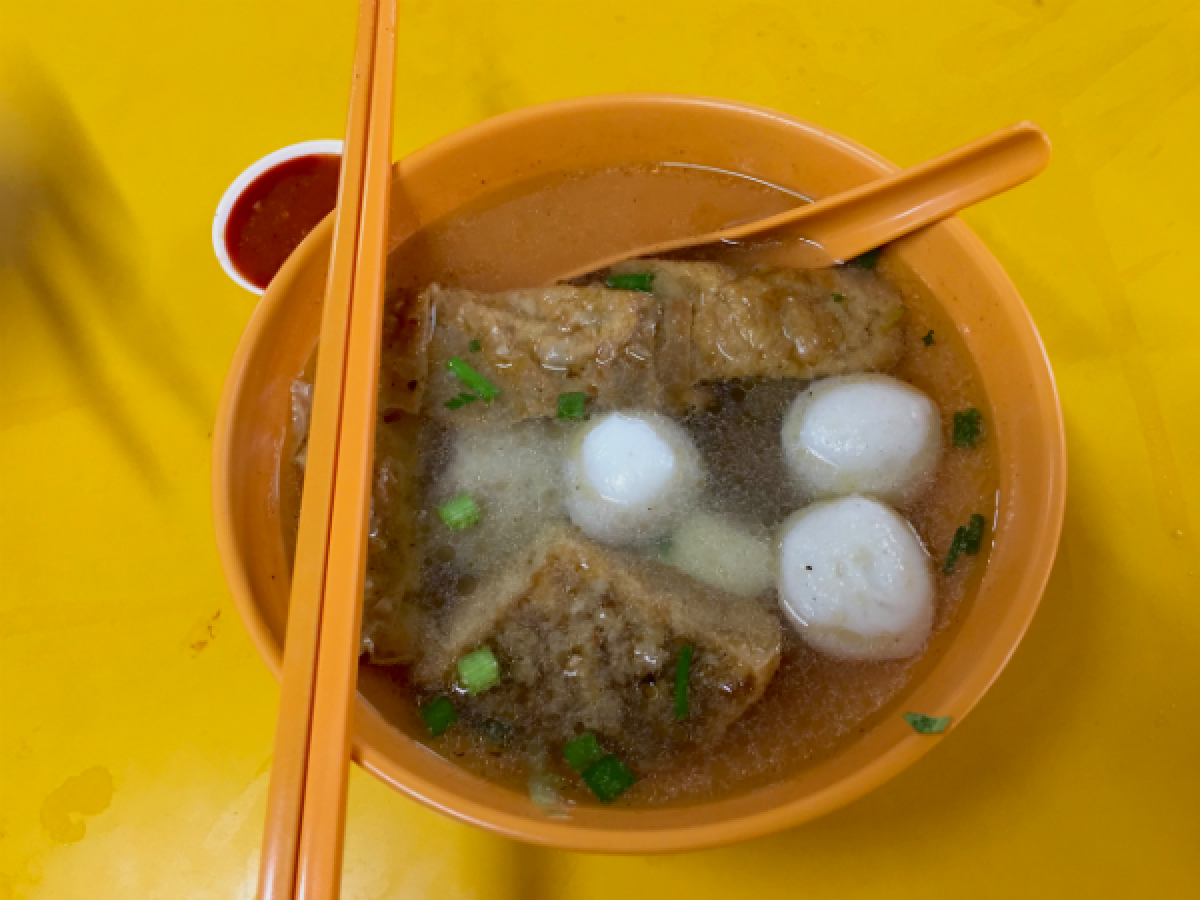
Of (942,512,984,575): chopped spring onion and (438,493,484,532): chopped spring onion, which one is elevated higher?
(942,512,984,575): chopped spring onion

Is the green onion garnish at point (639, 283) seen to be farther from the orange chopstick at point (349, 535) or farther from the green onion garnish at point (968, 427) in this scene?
the green onion garnish at point (968, 427)

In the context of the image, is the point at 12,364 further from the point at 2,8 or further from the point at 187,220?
the point at 2,8

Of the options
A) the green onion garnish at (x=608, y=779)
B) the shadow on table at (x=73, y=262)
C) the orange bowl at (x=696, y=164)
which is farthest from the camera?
the shadow on table at (x=73, y=262)

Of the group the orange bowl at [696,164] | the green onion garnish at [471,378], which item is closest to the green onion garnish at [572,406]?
the green onion garnish at [471,378]

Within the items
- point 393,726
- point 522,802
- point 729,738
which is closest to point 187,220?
point 393,726

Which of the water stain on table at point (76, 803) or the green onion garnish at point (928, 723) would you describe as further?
the water stain on table at point (76, 803)

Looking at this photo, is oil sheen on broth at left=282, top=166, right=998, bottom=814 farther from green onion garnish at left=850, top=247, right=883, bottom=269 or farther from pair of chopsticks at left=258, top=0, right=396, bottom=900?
pair of chopsticks at left=258, top=0, right=396, bottom=900

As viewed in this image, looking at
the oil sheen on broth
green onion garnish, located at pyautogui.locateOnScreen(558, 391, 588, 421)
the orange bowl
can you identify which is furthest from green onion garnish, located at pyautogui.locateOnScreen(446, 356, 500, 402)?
the orange bowl
